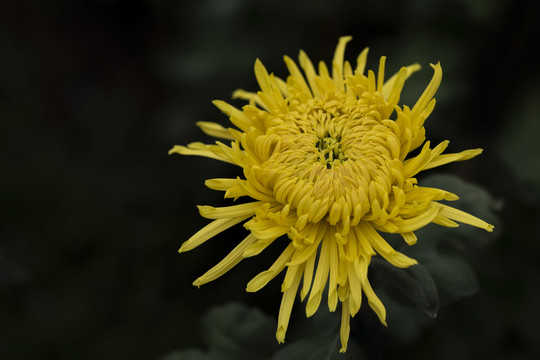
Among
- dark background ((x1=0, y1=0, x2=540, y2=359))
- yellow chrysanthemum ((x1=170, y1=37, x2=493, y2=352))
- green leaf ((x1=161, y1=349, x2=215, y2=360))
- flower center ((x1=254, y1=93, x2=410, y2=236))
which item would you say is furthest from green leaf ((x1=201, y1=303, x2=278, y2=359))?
dark background ((x1=0, y1=0, x2=540, y2=359))

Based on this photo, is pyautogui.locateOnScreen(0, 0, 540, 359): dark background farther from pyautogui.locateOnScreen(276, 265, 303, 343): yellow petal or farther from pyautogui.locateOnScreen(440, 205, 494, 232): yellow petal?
pyautogui.locateOnScreen(276, 265, 303, 343): yellow petal

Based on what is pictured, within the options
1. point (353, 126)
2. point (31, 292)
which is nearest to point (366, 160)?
point (353, 126)

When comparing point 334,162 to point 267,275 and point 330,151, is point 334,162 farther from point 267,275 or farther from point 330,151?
point 267,275

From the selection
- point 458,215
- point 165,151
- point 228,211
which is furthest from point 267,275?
point 165,151

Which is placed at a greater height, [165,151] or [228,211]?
[165,151]

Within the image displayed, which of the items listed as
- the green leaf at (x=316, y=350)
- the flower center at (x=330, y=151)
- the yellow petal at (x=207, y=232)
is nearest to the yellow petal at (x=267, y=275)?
the yellow petal at (x=207, y=232)

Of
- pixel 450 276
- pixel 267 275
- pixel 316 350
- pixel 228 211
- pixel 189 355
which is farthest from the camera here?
pixel 189 355

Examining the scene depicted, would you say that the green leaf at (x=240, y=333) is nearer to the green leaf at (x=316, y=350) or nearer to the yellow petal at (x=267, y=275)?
the green leaf at (x=316, y=350)
